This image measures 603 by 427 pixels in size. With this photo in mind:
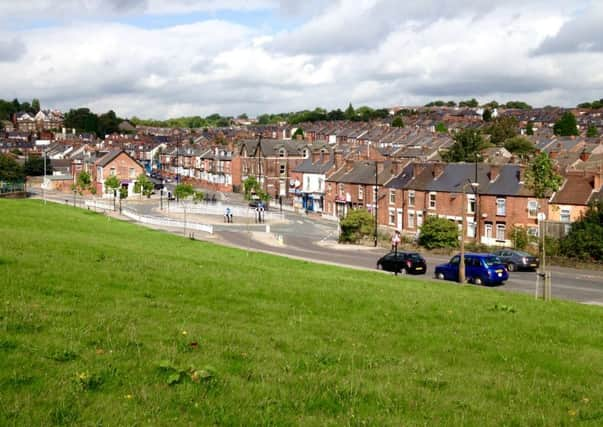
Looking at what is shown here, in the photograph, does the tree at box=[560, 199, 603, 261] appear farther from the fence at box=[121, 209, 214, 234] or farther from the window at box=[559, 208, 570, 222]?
the fence at box=[121, 209, 214, 234]

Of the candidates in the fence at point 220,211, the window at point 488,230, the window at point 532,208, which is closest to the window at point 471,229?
the window at point 488,230

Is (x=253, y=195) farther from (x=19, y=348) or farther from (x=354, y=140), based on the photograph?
(x=19, y=348)

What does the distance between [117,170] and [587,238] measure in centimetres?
8148

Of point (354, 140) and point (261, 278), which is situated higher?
point (354, 140)

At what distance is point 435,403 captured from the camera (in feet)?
34.0

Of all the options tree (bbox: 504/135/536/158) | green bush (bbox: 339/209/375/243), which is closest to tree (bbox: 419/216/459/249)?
green bush (bbox: 339/209/375/243)

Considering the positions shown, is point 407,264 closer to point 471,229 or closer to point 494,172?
point 471,229

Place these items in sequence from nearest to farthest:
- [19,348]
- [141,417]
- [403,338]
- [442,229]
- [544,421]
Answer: [141,417]
[544,421]
[19,348]
[403,338]
[442,229]

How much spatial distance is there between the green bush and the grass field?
41.0 m

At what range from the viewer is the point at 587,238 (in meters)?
47.5

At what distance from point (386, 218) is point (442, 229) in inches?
712

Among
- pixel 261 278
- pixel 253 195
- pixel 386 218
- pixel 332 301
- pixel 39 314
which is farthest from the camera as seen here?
pixel 253 195

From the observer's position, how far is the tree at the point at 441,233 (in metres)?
54.9

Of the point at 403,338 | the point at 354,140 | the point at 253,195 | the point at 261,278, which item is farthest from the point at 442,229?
the point at 354,140
